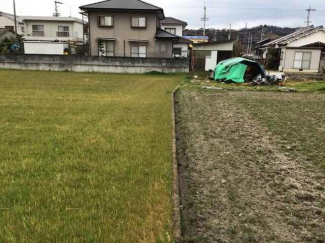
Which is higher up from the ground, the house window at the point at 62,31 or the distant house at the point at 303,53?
the house window at the point at 62,31

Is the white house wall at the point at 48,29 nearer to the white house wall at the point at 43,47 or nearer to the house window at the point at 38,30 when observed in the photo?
the house window at the point at 38,30

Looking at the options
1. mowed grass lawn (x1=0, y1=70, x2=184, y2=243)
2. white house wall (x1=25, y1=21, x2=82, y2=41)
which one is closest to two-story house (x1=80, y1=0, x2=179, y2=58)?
white house wall (x1=25, y1=21, x2=82, y2=41)

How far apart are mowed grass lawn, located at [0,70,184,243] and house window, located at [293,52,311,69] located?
21.1 metres

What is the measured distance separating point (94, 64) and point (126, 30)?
5.00m

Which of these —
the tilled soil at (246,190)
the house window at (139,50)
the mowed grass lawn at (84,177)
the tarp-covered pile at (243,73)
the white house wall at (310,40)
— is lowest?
the tilled soil at (246,190)

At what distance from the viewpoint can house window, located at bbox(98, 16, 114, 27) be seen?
24.5 metres

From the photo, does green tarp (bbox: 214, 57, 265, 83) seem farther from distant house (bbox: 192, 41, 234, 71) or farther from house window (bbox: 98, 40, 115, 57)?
house window (bbox: 98, 40, 115, 57)

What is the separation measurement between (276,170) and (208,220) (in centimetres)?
168

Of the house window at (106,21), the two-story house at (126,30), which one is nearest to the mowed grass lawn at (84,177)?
the two-story house at (126,30)

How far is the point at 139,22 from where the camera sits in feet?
80.7

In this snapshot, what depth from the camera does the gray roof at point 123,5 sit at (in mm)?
23719

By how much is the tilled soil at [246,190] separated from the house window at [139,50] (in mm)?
20415

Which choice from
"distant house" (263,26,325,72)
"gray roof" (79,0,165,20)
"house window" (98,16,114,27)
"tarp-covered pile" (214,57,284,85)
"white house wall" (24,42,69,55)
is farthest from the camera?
"white house wall" (24,42,69,55)

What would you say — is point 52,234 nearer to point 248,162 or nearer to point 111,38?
point 248,162
